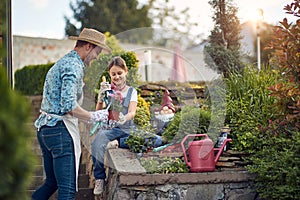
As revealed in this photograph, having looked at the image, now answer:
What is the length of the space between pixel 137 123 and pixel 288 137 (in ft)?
6.75

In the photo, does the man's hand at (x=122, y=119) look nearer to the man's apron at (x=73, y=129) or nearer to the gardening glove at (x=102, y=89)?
the gardening glove at (x=102, y=89)

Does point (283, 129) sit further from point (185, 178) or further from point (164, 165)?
point (164, 165)

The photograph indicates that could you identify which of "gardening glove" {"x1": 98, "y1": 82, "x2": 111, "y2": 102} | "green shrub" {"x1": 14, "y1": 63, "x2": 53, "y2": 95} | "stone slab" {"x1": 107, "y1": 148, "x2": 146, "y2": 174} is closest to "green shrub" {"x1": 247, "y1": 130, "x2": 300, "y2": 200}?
"stone slab" {"x1": 107, "y1": 148, "x2": 146, "y2": 174}

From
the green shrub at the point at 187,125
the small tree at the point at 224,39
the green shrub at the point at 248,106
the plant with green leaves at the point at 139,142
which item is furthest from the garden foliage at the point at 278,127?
the small tree at the point at 224,39

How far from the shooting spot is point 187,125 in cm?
468

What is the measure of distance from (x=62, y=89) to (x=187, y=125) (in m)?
1.58

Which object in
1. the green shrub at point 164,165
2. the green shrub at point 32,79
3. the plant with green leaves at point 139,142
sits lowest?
the green shrub at point 164,165

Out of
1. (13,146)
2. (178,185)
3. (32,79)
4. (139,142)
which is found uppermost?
(32,79)

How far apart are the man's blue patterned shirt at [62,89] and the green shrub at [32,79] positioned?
208 inches

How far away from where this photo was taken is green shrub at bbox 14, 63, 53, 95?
910cm

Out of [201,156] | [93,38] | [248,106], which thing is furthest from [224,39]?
[93,38]

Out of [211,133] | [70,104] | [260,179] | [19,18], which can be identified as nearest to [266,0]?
[211,133]

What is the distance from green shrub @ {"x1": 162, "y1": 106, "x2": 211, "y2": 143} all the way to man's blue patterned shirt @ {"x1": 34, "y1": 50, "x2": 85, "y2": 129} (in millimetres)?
1411

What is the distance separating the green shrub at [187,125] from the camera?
15.3ft
